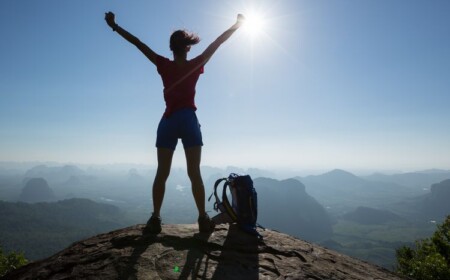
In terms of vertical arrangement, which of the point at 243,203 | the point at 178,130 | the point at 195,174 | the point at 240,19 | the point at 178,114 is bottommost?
the point at 243,203

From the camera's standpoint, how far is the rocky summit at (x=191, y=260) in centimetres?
496

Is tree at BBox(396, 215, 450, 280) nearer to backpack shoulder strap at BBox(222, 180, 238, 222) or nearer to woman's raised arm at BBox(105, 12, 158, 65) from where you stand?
backpack shoulder strap at BBox(222, 180, 238, 222)

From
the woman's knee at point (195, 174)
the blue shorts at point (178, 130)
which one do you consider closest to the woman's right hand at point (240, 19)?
the blue shorts at point (178, 130)

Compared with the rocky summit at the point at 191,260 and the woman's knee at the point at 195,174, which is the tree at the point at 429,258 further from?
the woman's knee at the point at 195,174

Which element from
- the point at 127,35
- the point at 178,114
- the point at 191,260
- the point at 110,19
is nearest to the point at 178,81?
the point at 178,114

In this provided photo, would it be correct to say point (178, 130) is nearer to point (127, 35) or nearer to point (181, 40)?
point (181, 40)

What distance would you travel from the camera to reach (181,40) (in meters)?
6.74

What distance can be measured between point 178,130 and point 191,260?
2907mm

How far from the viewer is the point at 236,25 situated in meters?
6.98

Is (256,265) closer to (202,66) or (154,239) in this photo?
(154,239)

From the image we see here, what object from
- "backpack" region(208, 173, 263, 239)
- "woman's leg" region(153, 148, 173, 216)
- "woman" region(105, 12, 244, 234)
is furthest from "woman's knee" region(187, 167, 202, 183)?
"backpack" region(208, 173, 263, 239)

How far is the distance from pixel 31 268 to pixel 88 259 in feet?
5.10

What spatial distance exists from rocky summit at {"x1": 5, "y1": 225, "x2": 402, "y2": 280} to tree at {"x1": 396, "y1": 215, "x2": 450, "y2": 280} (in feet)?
53.8

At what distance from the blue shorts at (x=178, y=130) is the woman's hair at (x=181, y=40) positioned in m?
1.55
